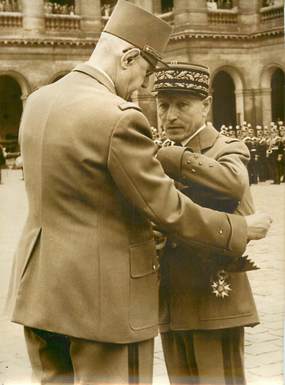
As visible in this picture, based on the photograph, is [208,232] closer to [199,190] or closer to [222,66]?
[199,190]

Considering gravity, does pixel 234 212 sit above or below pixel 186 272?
above

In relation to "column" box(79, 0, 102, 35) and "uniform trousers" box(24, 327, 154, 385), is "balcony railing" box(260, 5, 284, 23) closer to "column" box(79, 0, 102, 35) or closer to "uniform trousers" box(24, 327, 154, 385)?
"column" box(79, 0, 102, 35)

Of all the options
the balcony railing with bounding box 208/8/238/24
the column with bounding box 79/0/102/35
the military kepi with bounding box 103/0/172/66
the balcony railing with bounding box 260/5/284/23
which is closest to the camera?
the military kepi with bounding box 103/0/172/66

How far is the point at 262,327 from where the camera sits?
4.82 m

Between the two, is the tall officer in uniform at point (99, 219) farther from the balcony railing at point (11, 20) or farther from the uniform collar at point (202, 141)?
the balcony railing at point (11, 20)

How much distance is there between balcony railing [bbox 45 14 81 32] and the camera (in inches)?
450

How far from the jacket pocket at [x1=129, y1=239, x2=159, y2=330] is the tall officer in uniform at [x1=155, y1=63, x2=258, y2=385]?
0.97 feet

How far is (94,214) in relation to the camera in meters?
2.26

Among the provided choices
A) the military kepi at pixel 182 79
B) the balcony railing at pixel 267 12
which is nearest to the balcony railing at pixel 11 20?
the balcony railing at pixel 267 12

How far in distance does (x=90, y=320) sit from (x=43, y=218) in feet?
1.19

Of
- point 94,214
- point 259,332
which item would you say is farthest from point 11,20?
point 94,214

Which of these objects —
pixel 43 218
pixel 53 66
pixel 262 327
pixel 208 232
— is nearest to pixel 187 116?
pixel 208 232

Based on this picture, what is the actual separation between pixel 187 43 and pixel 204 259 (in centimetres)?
1202

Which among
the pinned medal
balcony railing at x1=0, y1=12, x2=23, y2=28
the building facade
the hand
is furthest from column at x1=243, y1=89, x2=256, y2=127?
the hand
